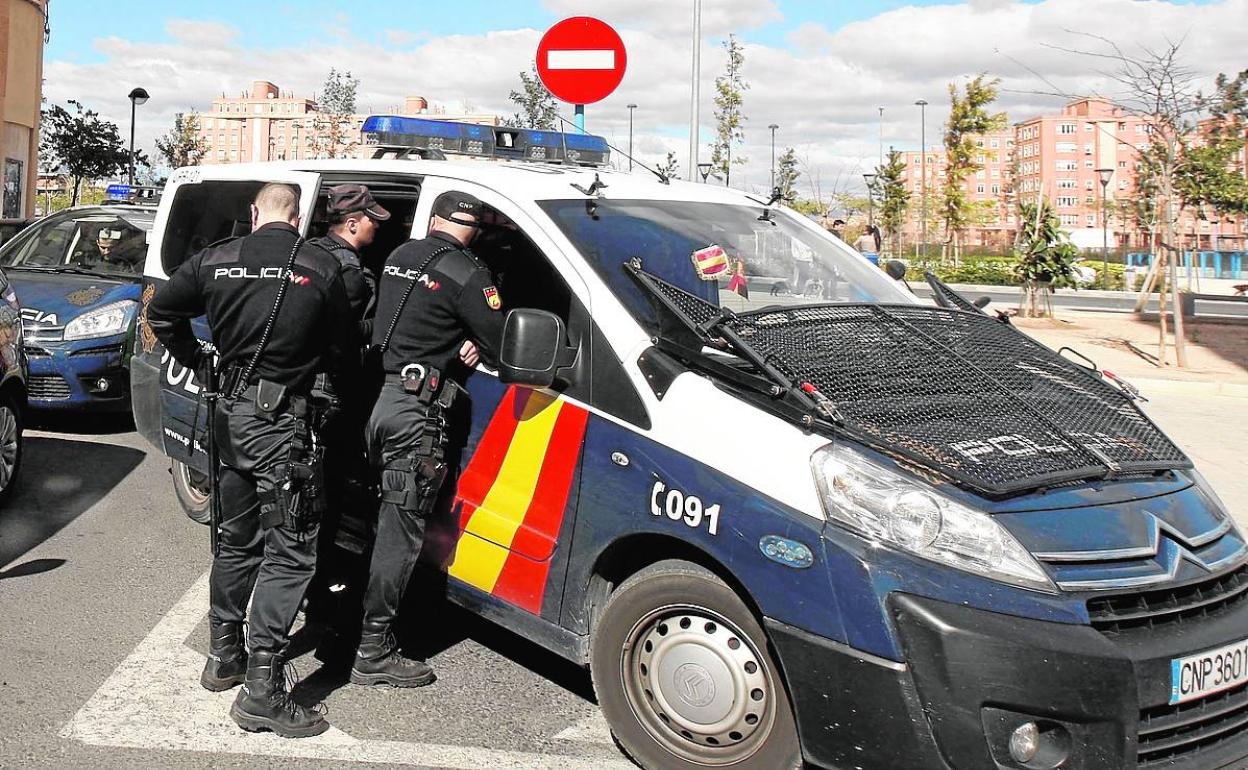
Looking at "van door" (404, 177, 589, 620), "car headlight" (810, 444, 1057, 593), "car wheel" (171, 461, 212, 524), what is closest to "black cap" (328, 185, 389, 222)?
"van door" (404, 177, 589, 620)

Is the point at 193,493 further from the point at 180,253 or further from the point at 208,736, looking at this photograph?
the point at 208,736

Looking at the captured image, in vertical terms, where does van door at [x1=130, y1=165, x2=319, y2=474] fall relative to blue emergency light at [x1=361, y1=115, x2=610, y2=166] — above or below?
below

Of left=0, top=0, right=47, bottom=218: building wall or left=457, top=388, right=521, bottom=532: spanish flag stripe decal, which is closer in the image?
left=457, top=388, right=521, bottom=532: spanish flag stripe decal

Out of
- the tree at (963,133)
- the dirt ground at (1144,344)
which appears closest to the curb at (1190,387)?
the dirt ground at (1144,344)

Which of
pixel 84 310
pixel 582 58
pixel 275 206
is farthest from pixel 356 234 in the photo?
pixel 84 310

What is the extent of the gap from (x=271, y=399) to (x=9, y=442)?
363 cm

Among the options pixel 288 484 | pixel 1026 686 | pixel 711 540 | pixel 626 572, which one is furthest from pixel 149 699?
pixel 1026 686

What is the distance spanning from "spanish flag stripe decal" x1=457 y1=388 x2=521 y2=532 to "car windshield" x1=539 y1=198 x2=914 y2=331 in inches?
21.4

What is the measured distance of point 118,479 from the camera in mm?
7500

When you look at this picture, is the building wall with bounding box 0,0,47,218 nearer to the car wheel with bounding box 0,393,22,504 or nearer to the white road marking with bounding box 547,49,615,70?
Answer: the white road marking with bounding box 547,49,615,70

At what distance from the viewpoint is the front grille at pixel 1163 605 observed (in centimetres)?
295

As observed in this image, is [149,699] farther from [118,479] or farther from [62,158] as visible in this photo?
[62,158]

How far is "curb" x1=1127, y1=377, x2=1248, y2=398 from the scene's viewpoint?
12.2m

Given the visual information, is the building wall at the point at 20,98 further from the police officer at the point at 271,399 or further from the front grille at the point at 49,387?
the police officer at the point at 271,399
